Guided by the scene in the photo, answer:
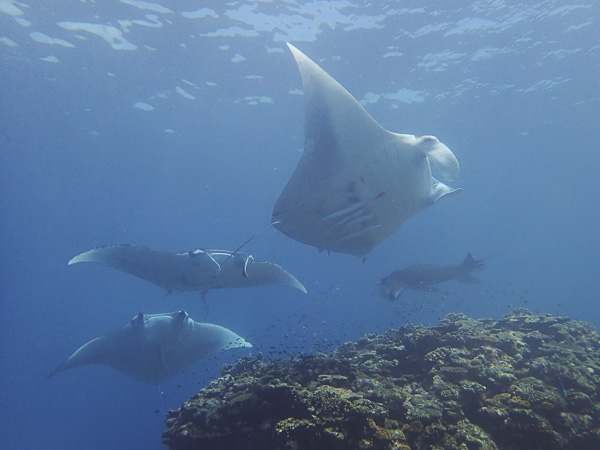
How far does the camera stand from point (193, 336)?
9359 millimetres

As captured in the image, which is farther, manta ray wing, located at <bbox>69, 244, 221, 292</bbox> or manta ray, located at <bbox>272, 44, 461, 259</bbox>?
manta ray wing, located at <bbox>69, 244, 221, 292</bbox>

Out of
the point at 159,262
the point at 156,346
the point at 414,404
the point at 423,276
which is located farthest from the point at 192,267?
the point at 423,276

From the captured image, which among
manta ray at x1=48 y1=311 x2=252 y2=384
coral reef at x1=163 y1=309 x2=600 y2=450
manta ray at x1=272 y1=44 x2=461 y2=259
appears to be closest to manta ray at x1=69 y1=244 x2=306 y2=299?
manta ray at x1=48 y1=311 x2=252 y2=384

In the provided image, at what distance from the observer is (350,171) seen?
5.47 m

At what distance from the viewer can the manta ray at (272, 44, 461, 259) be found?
203 inches

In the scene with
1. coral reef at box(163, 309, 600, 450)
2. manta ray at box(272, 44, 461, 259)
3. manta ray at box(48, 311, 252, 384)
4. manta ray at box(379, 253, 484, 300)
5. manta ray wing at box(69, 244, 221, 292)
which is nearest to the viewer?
coral reef at box(163, 309, 600, 450)

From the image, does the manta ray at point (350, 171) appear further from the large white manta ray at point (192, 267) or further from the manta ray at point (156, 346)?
the manta ray at point (156, 346)

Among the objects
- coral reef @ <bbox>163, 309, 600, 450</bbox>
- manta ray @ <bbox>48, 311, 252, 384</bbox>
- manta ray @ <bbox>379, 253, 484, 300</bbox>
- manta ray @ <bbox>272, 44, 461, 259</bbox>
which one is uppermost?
manta ray @ <bbox>272, 44, 461, 259</bbox>

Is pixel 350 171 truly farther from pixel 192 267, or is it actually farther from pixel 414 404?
pixel 192 267

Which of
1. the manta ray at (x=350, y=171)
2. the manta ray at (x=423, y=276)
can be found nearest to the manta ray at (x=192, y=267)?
the manta ray at (x=350, y=171)

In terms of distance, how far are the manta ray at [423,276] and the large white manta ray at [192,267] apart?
5942mm

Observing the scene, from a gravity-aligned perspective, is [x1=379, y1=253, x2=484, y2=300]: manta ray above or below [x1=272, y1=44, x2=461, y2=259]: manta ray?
below

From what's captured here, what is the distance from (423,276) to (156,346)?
9.78 meters

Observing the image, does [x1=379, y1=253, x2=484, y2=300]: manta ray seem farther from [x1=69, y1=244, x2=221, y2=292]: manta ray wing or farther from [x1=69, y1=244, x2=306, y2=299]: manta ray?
[x1=69, y1=244, x2=221, y2=292]: manta ray wing
